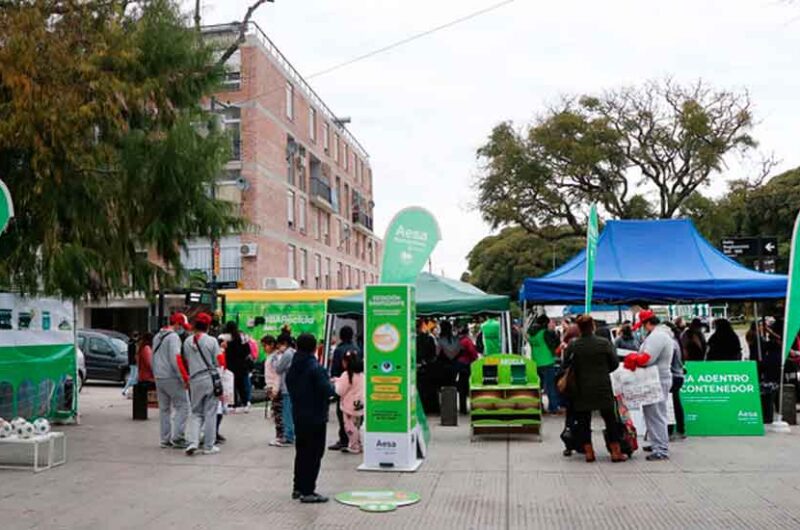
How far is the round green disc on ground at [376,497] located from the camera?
8.15 m

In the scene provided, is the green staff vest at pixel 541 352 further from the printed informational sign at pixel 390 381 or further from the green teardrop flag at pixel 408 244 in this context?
the printed informational sign at pixel 390 381

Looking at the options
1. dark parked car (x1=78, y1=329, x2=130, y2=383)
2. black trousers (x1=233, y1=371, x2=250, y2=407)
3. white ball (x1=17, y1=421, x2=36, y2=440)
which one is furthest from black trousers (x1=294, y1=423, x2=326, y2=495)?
dark parked car (x1=78, y1=329, x2=130, y2=383)

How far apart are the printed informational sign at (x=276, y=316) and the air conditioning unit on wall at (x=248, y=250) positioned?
15.7 metres

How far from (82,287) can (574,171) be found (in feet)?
88.7

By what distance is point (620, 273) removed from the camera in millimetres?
15562

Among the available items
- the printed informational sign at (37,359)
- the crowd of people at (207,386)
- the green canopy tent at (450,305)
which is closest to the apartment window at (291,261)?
the green canopy tent at (450,305)

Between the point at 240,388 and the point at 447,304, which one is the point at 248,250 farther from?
the point at 447,304

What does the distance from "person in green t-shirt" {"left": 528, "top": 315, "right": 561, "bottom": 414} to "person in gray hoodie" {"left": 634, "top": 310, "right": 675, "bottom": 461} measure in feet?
14.2

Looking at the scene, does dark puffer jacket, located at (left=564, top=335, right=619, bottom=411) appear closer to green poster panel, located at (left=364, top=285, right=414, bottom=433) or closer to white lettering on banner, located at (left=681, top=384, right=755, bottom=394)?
green poster panel, located at (left=364, top=285, right=414, bottom=433)

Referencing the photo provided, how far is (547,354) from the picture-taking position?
52.0ft

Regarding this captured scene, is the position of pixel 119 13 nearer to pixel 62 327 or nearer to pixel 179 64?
pixel 179 64

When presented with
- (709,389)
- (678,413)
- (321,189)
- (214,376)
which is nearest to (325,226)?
(321,189)

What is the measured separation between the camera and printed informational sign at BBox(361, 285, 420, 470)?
9852 millimetres

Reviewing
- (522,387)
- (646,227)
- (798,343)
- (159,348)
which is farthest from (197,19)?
(798,343)
